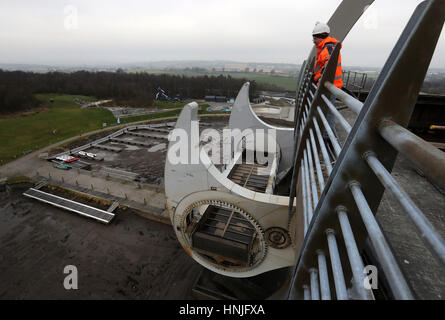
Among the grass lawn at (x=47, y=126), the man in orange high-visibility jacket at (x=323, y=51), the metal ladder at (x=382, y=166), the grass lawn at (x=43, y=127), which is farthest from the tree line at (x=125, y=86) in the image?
the metal ladder at (x=382, y=166)

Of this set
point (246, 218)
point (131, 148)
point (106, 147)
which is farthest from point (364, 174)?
point (106, 147)

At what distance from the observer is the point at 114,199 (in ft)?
62.5

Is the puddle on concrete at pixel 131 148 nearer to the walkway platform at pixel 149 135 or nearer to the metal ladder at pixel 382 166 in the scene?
the walkway platform at pixel 149 135

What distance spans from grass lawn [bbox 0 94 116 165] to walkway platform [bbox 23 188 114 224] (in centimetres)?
1094

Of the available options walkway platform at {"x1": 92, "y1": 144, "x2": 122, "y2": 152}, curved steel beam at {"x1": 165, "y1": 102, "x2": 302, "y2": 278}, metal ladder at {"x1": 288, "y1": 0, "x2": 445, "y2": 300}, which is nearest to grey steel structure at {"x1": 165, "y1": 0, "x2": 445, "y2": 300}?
metal ladder at {"x1": 288, "y1": 0, "x2": 445, "y2": 300}

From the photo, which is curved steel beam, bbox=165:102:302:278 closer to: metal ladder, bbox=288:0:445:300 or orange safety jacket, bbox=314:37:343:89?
orange safety jacket, bbox=314:37:343:89

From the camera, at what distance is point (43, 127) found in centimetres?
3822

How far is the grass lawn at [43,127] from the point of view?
3026 cm

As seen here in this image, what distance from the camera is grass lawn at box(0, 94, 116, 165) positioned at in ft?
99.3

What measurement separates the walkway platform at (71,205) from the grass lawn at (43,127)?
10.9 meters

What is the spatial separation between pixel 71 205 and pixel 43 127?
2862cm

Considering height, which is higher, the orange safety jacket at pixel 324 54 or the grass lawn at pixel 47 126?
the orange safety jacket at pixel 324 54
